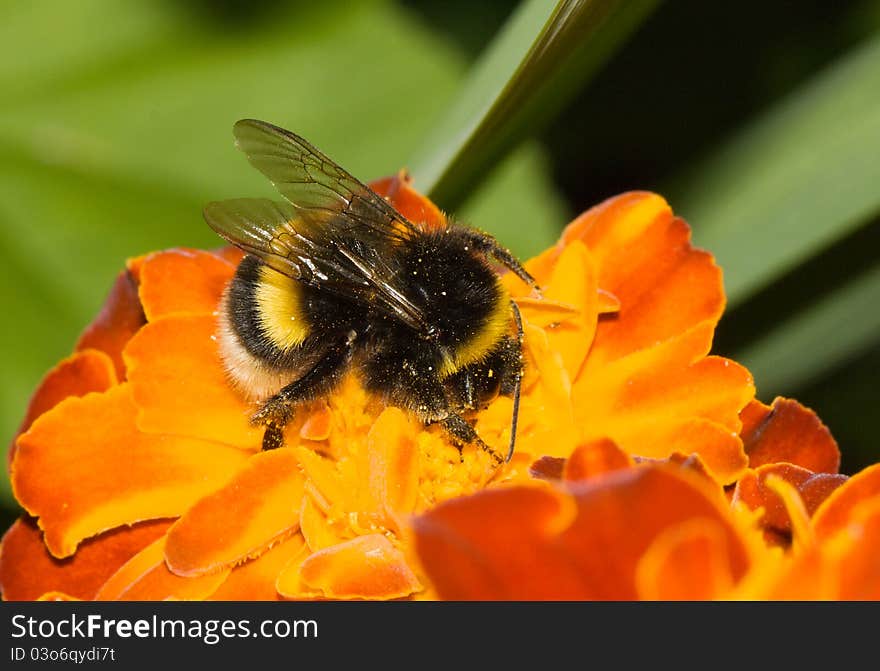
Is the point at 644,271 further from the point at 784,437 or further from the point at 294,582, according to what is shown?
the point at 294,582

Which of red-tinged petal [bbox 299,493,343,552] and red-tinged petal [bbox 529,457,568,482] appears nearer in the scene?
red-tinged petal [bbox 529,457,568,482]

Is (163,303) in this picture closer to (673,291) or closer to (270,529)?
(270,529)

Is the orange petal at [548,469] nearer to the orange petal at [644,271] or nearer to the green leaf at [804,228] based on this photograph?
the orange petal at [644,271]

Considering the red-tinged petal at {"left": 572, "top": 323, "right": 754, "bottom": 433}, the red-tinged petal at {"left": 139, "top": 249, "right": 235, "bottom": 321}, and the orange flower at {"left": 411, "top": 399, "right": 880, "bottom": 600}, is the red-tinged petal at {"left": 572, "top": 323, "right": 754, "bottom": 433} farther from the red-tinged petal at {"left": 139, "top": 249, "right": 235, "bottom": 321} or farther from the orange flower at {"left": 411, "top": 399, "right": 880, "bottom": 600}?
the red-tinged petal at {"left": 139, "top": 249, "right": 235, "bottom": 321}

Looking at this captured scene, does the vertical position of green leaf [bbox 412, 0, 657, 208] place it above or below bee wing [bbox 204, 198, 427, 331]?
above

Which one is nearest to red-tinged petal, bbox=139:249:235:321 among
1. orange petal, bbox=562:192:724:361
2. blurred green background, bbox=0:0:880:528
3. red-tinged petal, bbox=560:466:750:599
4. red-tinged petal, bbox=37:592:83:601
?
red-tinged petal, bbox=37:592:83:601

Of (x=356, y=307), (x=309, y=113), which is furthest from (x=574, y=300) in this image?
(x=309, y=113)
